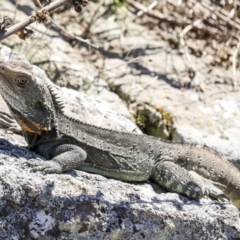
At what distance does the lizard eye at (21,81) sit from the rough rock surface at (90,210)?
2.05 feet

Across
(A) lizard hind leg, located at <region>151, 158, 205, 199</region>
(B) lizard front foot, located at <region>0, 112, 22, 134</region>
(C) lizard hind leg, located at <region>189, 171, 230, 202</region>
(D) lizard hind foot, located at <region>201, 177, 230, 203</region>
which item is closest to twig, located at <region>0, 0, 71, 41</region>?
(B) lizard front foot, located at <region>0, 112, 22, 134</region>

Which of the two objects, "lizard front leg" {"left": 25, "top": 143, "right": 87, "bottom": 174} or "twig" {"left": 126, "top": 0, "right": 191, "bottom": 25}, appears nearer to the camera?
"lizard front leg" {"left": 25, "top": 143, "right": 87, "bottom": 174}

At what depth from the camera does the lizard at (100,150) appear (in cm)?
557

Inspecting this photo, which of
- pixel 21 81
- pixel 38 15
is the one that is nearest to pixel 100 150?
pixel 21 81

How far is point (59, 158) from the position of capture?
5609 mm

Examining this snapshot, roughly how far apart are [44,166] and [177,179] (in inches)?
61.6

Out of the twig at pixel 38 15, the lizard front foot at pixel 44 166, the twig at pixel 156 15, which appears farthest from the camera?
the twig at pixel 156 15

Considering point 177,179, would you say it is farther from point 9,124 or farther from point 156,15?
point 156,15

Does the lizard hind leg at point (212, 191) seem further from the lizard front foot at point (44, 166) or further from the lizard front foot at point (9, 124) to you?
the lizard front foot at point (9, 124)

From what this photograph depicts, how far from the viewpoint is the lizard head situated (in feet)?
18.1

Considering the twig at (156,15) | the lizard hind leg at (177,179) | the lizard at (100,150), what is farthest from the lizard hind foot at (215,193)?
the twig at (156,15)

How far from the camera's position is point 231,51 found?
11.4 metres

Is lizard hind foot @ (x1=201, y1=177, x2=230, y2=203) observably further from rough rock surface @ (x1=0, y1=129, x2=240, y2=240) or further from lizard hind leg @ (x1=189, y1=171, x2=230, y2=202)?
rough rock surface @ (x1=0, y1=129, x2=240, y2=240)

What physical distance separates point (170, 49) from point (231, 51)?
48.8 inches
